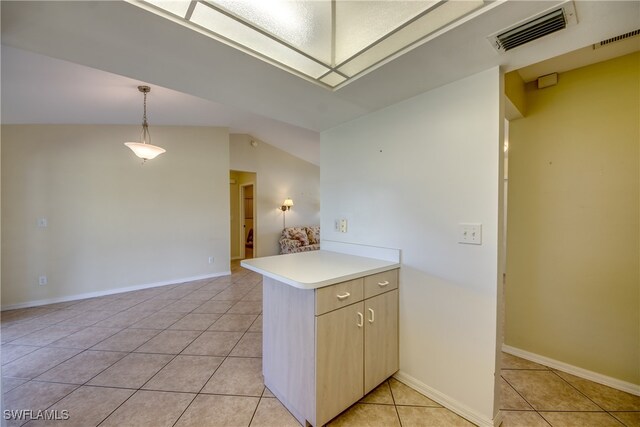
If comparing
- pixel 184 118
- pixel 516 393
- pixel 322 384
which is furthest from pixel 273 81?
pixel 184 118

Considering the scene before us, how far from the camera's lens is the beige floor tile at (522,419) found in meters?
1.46

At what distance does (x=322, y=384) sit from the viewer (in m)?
1.36

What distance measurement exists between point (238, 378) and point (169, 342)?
1.02 m

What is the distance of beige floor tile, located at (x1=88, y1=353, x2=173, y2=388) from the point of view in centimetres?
186

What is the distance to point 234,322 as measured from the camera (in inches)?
115

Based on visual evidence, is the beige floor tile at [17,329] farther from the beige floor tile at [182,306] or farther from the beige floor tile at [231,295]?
the beige floor tile at [231,295]

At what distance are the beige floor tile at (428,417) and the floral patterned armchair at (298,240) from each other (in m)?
4.67

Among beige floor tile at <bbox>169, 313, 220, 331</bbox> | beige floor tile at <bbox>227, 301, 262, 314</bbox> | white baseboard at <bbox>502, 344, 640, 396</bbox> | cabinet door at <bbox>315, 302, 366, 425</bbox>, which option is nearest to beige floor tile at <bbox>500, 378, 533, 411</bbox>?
white baseboard at <bbox>502, 344, 640, 396</bbox>

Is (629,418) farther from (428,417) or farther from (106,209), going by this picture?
(106,209)

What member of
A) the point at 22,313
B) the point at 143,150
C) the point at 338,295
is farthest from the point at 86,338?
the point at 338,295

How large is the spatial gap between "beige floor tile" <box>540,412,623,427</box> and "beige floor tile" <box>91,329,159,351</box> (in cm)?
332

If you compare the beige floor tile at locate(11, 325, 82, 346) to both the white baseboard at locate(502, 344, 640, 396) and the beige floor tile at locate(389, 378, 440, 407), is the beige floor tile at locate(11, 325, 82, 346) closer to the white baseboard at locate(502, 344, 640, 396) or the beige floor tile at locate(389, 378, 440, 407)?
the beige floor tile at locate(389, 378, 440, 407)

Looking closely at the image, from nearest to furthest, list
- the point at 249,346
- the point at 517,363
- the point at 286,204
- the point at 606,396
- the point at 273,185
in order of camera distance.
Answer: the point at 606,396 < the point at 517,363 < the point at 249,346 < the point at 273,185 < the point at 286,204

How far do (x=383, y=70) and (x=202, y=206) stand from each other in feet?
14.1
